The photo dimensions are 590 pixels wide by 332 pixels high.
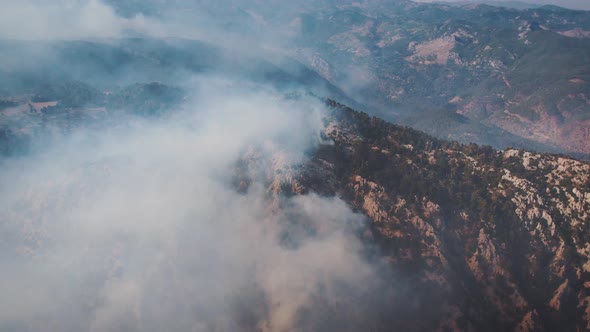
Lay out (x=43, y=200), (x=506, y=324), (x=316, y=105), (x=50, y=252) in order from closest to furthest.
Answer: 1. (x=506, y=324)
2. (x=50, y=252)
3. (x=43, y=200)
4. (x=316, y=105)

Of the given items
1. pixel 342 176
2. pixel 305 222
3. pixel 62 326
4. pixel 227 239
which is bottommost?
pixel 62 326

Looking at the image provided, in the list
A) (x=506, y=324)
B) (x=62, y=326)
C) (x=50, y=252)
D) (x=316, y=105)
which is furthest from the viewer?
(x=316, y=105)

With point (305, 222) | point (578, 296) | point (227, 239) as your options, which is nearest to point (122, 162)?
point (227, 239)

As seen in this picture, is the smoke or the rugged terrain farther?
the rugged terrain

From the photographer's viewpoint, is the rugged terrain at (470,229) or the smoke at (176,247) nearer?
the smoke at (176,247)

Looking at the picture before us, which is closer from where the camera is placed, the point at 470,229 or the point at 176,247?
the point at 176,247

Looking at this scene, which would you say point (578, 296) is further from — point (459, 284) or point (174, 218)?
point (174, 218)

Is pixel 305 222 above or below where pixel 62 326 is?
above

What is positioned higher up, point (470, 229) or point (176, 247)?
point (470, 229)
